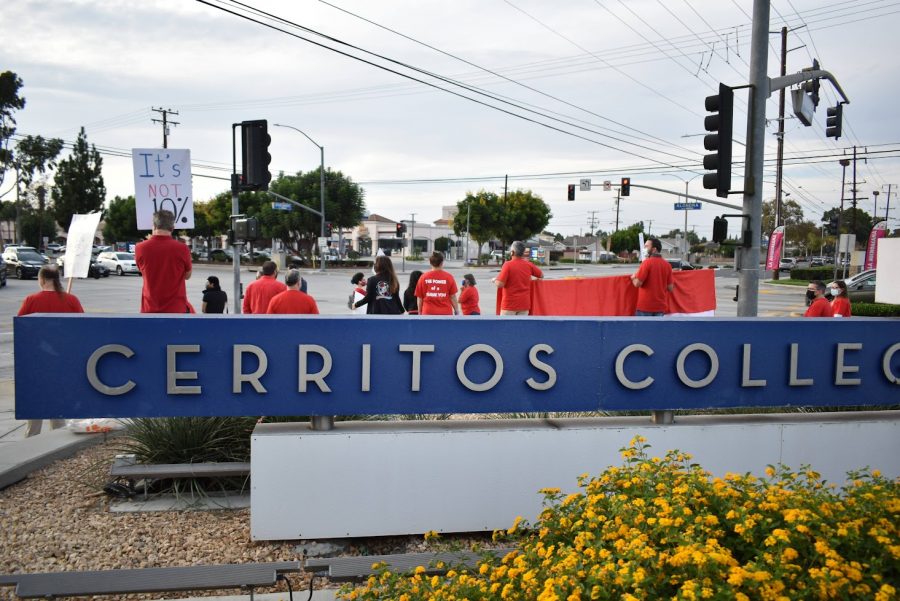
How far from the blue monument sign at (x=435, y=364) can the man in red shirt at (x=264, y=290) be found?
4.05 meters

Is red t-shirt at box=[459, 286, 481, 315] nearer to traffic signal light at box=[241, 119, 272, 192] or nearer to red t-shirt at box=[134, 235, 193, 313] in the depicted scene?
traffic signal light at box=[241, 119, 272, 192]

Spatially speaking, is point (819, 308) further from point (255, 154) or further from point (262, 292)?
point (255, 154)

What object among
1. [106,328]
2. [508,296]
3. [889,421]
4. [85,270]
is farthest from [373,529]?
[508,296]

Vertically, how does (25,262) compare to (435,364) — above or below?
above

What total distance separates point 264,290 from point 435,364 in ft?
15.0

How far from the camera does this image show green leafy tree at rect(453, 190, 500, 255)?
68875 millimetres

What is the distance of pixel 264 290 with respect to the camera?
8797 millimetres

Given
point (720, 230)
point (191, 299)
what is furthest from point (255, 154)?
point (191, 299)

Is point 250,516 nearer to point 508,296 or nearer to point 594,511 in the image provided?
point 594,511

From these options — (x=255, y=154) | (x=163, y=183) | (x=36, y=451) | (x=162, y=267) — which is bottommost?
(x=36, y=451)

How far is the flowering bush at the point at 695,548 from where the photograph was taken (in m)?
2.56

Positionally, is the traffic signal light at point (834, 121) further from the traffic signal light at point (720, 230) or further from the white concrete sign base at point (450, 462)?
the white concrete sign base at point (450, 462)

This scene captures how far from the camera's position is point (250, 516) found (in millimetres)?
4789

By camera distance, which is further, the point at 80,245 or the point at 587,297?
the point at 587,297
